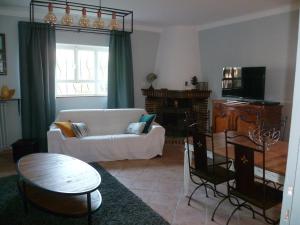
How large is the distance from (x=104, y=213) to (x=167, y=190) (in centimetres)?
89

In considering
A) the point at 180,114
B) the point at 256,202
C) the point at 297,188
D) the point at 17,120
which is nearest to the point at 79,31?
the point at 17,120

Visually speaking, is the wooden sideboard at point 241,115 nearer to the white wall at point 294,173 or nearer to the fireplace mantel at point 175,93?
the fireplace mantel at point 175,93

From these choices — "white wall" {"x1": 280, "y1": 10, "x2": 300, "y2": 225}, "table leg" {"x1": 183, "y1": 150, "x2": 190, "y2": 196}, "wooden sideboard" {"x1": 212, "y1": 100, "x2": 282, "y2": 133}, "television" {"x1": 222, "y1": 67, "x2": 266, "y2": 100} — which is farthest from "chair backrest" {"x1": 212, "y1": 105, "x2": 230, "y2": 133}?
"white wall" {"x1": 280, "y1": 10, "x2": 300, "y2": 225}

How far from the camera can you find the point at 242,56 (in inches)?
191

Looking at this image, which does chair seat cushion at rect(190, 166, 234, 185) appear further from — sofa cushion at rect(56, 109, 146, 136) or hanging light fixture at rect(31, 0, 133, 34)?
sofa cushion at rect(56, 109, 146, 136)

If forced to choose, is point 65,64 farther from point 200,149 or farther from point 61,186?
point 200,149

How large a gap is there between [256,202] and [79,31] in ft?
14.1

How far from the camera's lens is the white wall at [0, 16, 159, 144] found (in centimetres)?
448

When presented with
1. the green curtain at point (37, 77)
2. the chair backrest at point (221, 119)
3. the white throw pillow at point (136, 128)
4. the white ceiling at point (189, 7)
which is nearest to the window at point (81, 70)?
the green curtain at point (37, 77)

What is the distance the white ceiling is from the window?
112 centimetres

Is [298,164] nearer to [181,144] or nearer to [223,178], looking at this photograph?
[223,178]

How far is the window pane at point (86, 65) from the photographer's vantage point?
17.4 feet

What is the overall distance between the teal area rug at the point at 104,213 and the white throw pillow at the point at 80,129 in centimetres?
122

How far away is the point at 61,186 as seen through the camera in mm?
2193
